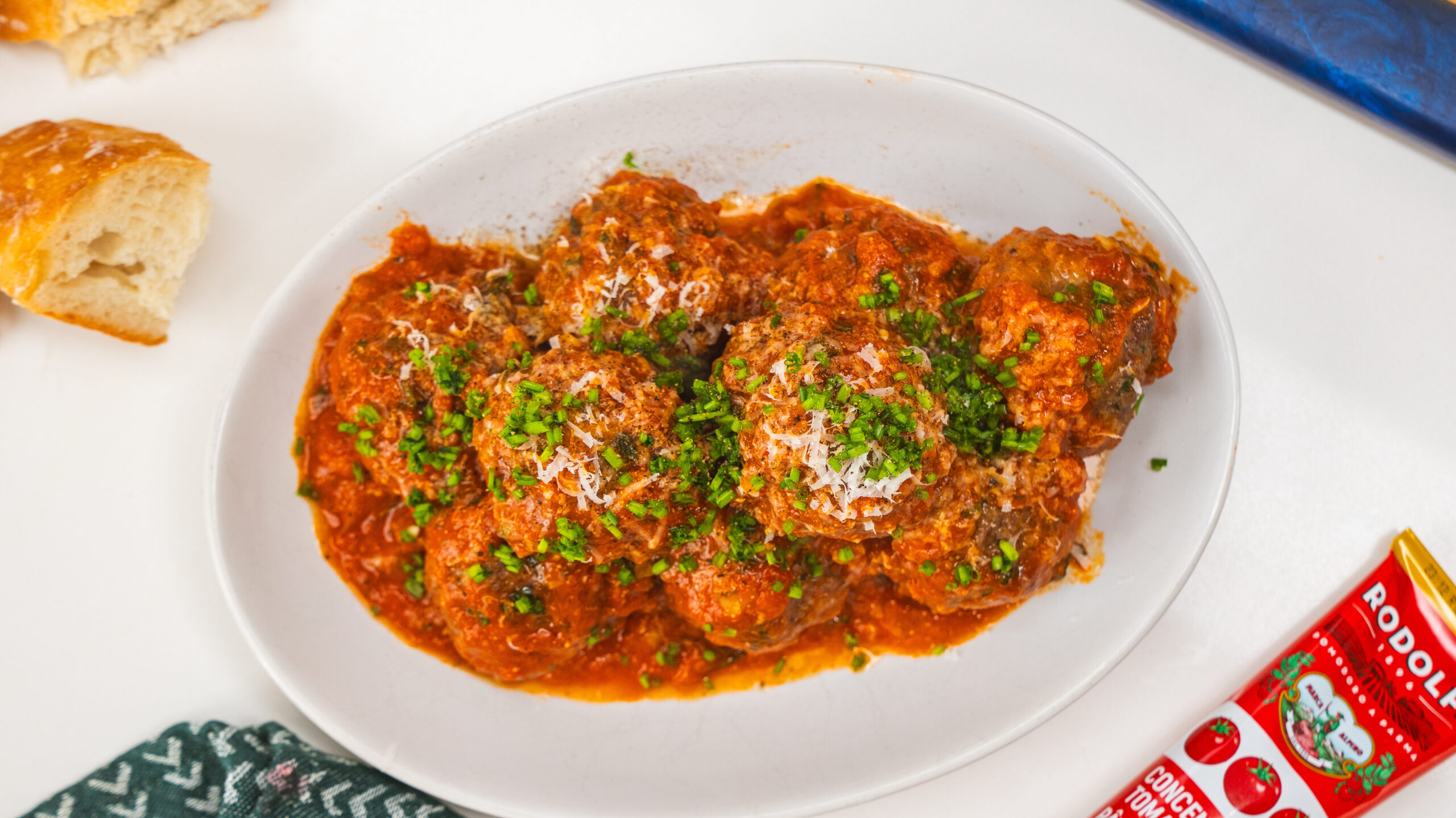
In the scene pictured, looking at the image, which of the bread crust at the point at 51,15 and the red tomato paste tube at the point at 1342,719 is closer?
the red tomato paste tube at the point at 1342,719

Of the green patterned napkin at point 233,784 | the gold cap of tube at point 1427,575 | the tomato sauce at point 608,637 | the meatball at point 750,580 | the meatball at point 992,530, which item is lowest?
the green patterned napkin at point 233,784

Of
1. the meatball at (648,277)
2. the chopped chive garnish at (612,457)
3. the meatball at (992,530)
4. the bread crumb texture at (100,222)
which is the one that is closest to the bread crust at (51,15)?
the bread crumb texture at (100,222)

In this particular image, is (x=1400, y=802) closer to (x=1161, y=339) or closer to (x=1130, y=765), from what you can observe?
(x=1130, y=765)

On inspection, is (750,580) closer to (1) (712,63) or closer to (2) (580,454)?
(2) (580,454)

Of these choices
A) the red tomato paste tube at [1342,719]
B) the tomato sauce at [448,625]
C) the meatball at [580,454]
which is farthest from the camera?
the tomato sauce at [448,625]

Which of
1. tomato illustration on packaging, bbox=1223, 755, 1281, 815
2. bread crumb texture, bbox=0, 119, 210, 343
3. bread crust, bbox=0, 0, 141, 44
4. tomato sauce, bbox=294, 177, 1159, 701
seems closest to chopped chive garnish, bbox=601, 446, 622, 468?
tomato sauce, bbox=294, 177, 1159, 701

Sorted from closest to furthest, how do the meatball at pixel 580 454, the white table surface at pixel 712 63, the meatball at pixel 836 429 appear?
the meatball at pixel 836 429
the meatball at pixel 580 454
the white table surface at pixel 712 63

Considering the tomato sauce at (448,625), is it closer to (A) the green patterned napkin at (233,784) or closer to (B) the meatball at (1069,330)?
(B) the meatball at (1069,330)

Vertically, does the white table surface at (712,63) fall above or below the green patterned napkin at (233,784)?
above
